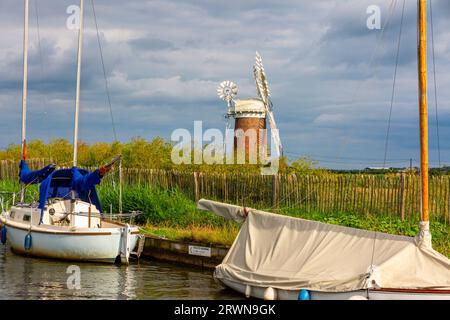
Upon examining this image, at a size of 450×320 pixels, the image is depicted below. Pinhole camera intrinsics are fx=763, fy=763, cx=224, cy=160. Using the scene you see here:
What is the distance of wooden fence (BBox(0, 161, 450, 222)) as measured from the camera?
1083 inches

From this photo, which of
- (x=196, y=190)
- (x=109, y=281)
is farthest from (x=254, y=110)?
(x=109, y=281)

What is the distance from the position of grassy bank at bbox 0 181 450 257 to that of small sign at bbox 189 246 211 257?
53 cm

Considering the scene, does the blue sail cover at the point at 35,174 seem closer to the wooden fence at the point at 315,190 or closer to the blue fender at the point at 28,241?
the blue fender at the point at 28,241

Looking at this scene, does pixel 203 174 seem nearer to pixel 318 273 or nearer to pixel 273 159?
pixel 273 159

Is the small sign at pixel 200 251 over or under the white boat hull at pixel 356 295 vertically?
over

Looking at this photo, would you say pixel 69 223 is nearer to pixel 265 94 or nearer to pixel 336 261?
pixel 336 261

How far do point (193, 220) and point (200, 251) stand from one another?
5.55 meters

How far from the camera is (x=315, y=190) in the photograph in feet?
101

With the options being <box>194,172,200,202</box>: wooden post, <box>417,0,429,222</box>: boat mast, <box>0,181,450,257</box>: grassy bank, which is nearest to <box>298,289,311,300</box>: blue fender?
<box>417,0,429,222</box>: boat mast

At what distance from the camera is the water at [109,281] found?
19.7 m

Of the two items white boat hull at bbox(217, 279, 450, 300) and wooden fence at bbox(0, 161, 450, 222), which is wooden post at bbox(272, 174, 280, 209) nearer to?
wooden fence at bbox(0, 161, 450, 222)

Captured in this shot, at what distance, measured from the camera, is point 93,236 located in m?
25.0

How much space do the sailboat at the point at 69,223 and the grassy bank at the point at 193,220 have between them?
230cm

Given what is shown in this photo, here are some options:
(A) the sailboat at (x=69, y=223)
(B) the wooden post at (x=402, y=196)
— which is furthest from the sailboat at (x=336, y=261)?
(B) the wooden post at (x=402, y=196)
